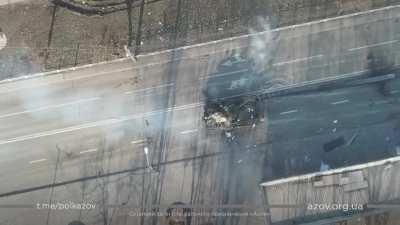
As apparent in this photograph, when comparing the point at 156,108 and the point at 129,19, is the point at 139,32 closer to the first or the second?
the point at 129,19

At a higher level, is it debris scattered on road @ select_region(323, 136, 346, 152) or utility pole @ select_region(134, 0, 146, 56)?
utility pole @ select_region(134, 0, 146, 56)

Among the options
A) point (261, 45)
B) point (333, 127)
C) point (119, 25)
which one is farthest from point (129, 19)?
point (333, 127)

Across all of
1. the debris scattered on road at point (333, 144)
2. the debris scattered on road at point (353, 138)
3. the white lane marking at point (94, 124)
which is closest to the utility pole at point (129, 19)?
the white lane marking at point (94, 124)

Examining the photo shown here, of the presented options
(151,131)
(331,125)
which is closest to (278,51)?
(331,125)

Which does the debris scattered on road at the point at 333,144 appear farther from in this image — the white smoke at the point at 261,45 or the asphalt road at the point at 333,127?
the white smoke at the point at 261,45

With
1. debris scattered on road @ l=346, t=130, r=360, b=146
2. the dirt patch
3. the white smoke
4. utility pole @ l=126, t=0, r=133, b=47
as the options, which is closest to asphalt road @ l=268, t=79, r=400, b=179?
debris scattered on road @ l=346, t=130, r=360, b=146

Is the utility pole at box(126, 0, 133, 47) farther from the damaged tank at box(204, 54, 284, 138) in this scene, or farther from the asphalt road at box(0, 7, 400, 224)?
the damaged tank at box(204, 54, 284, 138)

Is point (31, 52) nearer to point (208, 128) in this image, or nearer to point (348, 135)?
point (208, 128)

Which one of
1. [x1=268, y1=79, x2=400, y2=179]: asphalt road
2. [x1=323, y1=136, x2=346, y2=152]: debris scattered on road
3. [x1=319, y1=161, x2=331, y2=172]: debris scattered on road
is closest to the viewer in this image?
[x1=319, y1=161, x2=331, y2=172]: debris scattered on road
